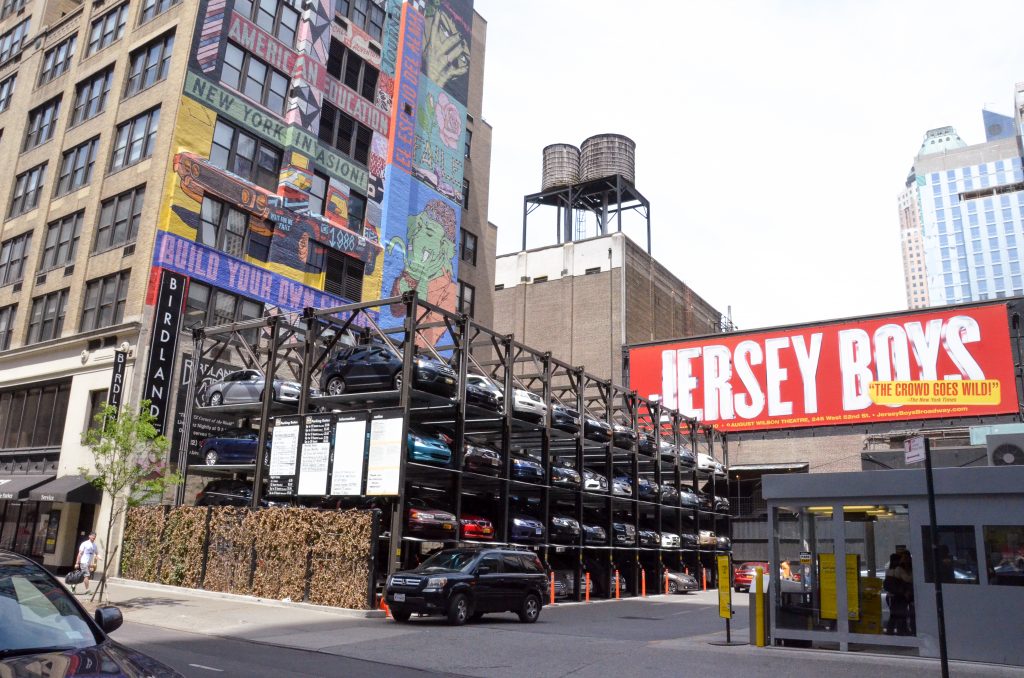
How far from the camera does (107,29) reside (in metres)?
36.3

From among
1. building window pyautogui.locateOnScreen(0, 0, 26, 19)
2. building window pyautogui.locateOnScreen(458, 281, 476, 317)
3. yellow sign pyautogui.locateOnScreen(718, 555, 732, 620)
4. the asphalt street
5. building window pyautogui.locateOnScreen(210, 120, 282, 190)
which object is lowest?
the asphalt street

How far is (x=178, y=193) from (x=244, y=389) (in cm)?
830

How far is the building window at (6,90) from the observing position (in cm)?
4181

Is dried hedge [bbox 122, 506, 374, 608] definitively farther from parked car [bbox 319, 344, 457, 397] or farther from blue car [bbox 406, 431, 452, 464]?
parked car [bbox 319, 344, 457, 397]

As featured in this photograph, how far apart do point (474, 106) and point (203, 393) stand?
25.9 m

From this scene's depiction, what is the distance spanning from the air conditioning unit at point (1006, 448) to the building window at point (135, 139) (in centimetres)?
2920

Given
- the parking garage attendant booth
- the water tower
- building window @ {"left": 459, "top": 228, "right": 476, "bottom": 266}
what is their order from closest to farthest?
the parking garage attendant booth
building window @ {"left": 459, "top": 228, "right": 476, "bottom": 266}
the water tower

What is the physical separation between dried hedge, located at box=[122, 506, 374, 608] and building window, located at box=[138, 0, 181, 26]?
20616 mm

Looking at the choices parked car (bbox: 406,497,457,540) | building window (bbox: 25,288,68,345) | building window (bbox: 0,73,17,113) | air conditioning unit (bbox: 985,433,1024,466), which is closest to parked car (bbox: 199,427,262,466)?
parked car (bbox: 406,497,457,540)

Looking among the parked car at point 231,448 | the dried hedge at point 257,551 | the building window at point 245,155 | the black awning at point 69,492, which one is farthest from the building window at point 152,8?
the dried hedge at point 257,551

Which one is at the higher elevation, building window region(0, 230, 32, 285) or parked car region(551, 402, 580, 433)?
building window region(0, 230, 32, 285)

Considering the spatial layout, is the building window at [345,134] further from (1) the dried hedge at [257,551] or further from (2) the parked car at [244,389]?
(1) the dried hedge at [257,551]

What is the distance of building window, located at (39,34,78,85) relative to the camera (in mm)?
38125

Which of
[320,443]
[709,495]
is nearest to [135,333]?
[320,443]
